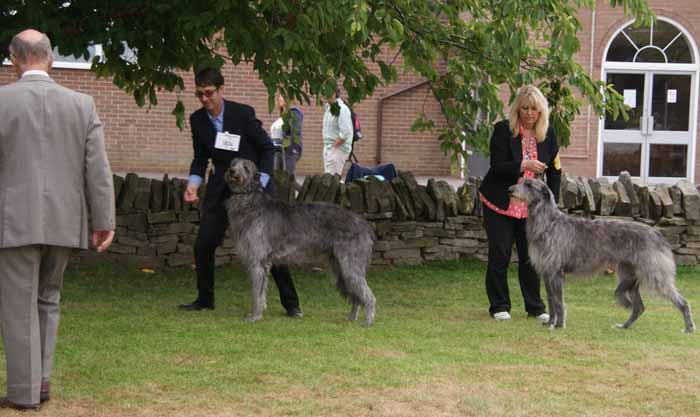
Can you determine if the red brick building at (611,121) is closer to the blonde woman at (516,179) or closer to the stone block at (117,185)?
the stone block at (117,185)

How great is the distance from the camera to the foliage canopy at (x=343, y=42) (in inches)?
340

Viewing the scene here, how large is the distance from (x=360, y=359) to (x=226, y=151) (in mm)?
2454

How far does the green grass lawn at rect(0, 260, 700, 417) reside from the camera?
5801mm

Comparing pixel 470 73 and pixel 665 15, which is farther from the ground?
pixel 665 15

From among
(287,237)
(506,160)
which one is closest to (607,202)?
(506,160)

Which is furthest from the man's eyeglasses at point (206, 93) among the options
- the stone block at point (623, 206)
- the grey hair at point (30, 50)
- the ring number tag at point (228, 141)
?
the stone block at point (623, 206)

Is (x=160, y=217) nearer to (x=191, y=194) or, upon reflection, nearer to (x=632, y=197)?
(x=191, y=194)

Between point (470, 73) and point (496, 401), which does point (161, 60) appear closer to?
point (470, 73)

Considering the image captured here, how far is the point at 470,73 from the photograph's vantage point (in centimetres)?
1061

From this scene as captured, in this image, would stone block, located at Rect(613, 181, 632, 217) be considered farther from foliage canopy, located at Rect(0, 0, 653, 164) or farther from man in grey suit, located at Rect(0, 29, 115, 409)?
man in grey suit, located at Rect(0, 29, 115, 409)

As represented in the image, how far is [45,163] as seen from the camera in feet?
17.6

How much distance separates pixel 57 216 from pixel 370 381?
2239mm

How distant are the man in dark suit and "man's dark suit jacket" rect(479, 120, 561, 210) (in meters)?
1.95

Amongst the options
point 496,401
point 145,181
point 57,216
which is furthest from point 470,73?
point 57,216
